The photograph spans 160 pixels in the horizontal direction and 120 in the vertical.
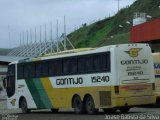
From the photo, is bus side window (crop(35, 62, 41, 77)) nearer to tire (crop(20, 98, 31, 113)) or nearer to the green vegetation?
tire (crop(20, 98, 31, 113))

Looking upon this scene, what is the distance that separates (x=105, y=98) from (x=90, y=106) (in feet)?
4.44

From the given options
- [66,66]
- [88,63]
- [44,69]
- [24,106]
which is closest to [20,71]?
[24,106]

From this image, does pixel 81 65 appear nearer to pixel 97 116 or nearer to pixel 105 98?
pixel 105 98

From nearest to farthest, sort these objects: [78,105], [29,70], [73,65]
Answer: [78,105] → [73,65] → [29,70]

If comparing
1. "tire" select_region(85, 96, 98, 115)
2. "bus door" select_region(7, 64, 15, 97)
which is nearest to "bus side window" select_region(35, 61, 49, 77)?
"bus door" select_region(7, 64, 15, 97)

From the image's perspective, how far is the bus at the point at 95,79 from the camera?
77.7ft

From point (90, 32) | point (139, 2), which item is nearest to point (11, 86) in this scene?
point (139, 2)

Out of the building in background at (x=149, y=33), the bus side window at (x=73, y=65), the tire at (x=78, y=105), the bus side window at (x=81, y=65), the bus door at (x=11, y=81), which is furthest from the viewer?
the building in background at (x=149, y=33)

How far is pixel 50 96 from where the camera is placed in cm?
2878

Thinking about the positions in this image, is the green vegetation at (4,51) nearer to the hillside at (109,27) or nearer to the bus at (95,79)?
the hillside at (109,27)

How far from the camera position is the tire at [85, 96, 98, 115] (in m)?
24.8

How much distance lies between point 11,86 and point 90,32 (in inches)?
4147

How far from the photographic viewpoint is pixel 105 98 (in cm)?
2395

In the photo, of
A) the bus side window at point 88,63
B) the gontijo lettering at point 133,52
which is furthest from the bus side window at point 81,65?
the gontijo lettering at point 133,52
